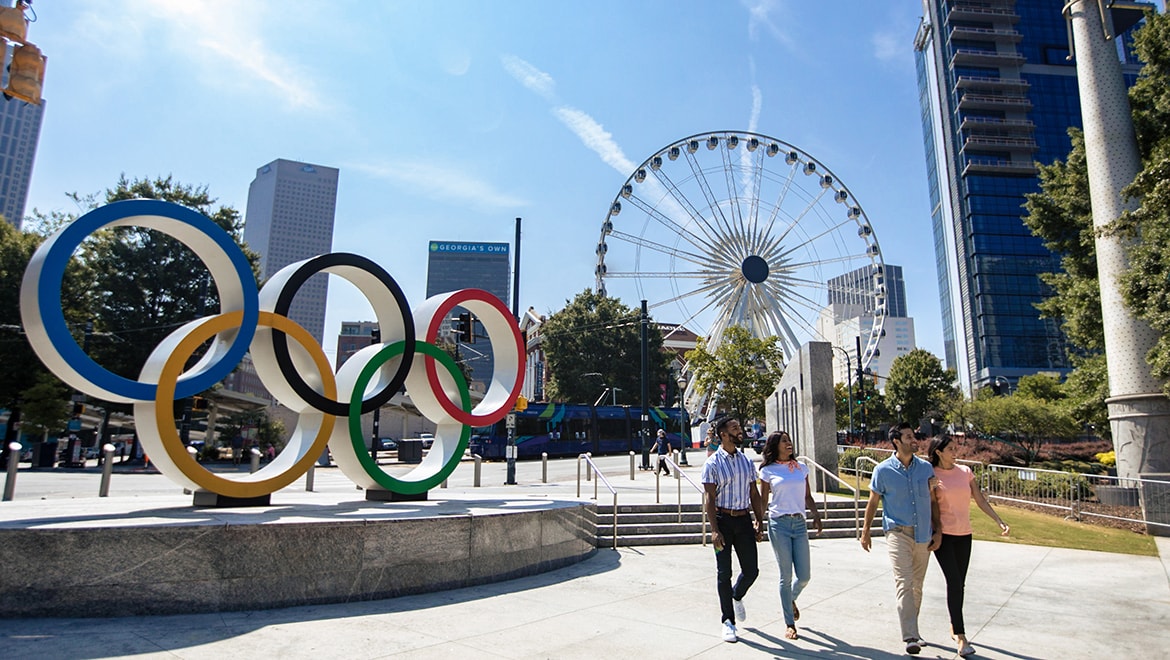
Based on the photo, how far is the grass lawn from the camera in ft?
37.7

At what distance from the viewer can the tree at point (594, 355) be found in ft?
193

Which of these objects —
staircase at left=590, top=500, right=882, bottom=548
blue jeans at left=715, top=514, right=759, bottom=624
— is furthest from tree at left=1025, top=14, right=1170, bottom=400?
blue jeans at left=715, top=514, right=759, bottom=624

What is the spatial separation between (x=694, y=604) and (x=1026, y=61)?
11424 cm

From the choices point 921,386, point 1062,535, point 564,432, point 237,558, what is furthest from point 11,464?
point 921,386

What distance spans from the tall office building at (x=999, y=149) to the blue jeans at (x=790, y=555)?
9476 cm

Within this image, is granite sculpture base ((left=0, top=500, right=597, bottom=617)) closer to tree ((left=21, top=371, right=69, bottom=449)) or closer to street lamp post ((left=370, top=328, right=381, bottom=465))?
street lamp post ((left=370, top=328, right=381, bottom=465))

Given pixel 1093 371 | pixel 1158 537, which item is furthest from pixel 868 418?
pixel 1158 537

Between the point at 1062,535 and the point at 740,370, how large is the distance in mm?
Answer: 23652

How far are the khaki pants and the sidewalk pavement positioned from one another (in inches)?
11.0

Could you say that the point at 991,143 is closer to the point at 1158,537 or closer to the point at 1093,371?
the point at 1093,371

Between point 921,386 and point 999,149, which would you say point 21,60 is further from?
point 999,149

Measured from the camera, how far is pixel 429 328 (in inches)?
437

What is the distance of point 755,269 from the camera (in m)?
39.5

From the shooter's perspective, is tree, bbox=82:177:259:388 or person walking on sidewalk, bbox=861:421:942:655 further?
tree, bbox=82:177:259:388
